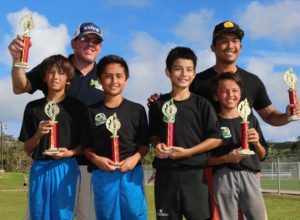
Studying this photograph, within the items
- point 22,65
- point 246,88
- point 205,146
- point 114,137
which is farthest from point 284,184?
point 22,65

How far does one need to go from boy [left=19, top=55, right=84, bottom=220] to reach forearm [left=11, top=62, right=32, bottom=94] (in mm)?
244

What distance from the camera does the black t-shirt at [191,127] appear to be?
3.76m

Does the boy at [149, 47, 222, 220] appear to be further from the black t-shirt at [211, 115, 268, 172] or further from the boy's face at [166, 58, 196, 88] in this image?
the black t-shirt at [211, 115, 268, 172]

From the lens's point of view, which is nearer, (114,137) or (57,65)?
(114,137)

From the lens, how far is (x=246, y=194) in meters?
3.89

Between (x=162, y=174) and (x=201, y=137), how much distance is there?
1.89 feet

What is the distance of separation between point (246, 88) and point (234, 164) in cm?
100

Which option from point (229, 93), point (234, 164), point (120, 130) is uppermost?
point (229, 93)

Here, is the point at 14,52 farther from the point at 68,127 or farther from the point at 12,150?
the point at 12,150

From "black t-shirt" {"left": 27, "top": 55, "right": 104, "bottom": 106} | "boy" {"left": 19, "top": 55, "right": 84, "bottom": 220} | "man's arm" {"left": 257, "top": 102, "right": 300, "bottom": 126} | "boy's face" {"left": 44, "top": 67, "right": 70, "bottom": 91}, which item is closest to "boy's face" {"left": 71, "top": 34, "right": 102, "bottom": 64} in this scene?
"black t-shirt" {"left": 27, "top": 55, "right": 104, "bottom": 106}

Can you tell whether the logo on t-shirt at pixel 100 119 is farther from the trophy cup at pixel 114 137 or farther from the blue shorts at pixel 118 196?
the blue shorts at pixel 118 196

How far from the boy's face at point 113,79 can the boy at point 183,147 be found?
0.44 meters

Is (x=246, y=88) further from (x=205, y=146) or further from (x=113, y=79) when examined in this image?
(x=113, y=79)

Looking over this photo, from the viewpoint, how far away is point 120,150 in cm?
392
